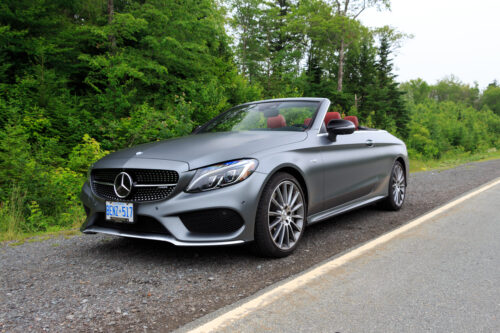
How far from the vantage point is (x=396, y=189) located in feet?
19.7

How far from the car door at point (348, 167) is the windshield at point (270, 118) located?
0.35 m

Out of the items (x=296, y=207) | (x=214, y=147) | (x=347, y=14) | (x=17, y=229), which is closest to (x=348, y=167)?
(x=296, y=207)

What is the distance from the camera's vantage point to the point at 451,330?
227cm

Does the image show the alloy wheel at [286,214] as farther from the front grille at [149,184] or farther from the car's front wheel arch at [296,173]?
the front grille at [149,184]

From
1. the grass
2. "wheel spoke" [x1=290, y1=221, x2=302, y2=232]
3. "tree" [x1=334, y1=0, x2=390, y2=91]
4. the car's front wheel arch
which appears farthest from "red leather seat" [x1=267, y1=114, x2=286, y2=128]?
"tree" [x1=334, y1=0, x2=390, y2=91]

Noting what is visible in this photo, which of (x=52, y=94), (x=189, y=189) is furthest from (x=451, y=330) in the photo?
(x=52, y=94)

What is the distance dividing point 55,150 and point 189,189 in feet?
25.9

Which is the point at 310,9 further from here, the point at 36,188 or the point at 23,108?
the point at 36,188

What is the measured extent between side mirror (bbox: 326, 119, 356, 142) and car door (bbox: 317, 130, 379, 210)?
0.07 metres

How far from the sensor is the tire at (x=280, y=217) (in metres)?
3.47

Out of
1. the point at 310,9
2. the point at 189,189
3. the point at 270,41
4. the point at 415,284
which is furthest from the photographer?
the point at 270,41

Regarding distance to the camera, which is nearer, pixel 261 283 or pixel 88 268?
pixel 261 283

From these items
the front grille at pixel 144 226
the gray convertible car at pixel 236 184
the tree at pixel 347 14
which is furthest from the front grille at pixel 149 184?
the tree at pixel 347 14

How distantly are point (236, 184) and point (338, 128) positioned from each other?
1612mm
